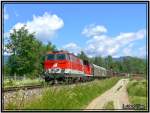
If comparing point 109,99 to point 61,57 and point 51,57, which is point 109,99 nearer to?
point 61,57

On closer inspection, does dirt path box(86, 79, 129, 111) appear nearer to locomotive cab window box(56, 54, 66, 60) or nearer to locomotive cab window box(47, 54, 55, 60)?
locomotive cab window box(56, 54, 66, 60)

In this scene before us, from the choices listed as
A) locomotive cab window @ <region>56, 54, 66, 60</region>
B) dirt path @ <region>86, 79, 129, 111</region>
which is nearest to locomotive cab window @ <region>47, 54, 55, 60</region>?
locomotive cab window @ <region>56, 54, 66, 60</region>

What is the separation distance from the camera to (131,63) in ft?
364

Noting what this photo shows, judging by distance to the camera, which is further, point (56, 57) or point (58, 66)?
point (56, 57)

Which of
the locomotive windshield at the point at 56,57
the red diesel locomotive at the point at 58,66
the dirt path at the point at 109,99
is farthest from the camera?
the locomotive windshield at the point at 56,57

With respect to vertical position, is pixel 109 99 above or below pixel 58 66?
below

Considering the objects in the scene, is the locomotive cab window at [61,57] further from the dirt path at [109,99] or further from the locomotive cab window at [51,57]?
the dirt path at [109,99]

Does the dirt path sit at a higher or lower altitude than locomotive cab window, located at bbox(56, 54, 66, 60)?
lower

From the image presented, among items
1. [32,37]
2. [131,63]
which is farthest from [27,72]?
[131,63]

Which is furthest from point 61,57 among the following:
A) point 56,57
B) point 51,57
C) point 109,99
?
point 109,99

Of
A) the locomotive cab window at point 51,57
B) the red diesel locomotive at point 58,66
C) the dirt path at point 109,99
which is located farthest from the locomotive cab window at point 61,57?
the dirt path at point 109,99

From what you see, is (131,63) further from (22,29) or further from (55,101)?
(55,101)

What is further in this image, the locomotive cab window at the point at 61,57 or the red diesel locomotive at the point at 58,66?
the locomotive cab window at the point at 61,57

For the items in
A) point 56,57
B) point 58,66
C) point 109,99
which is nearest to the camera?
point 109,99
